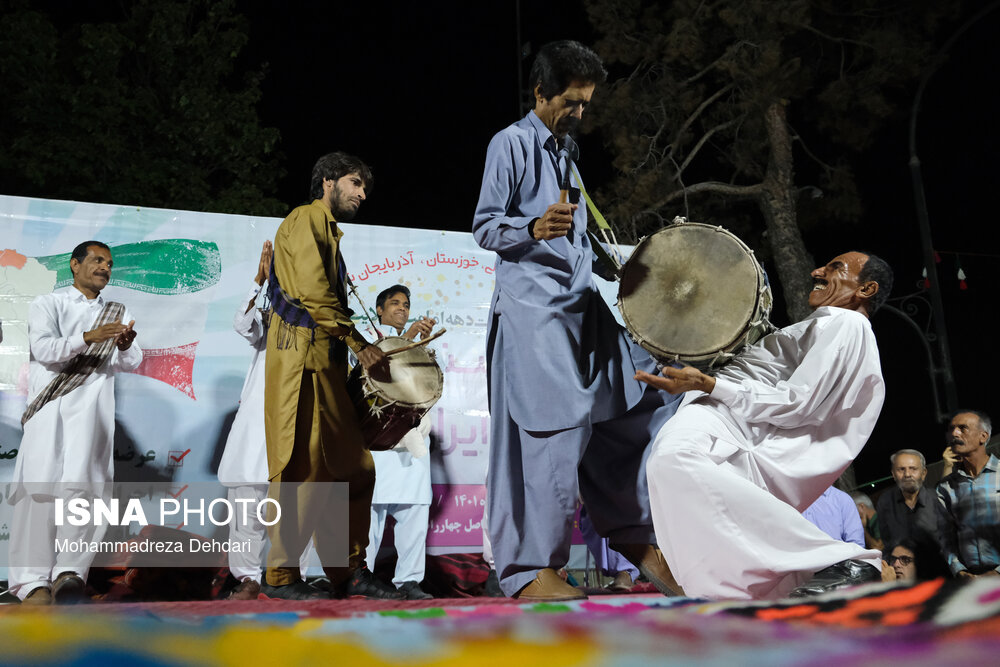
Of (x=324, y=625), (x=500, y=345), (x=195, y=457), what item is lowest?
(x=195, y=457)

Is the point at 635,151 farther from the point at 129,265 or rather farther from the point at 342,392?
the point at 342,392

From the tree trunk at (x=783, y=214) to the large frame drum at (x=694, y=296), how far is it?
965cm

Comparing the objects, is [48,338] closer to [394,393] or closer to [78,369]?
[78,369]

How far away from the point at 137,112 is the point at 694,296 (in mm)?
12490

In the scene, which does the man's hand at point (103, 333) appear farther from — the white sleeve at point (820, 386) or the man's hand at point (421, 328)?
the white sleeve at point (820, 386)

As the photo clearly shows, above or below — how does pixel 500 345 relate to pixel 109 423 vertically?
above

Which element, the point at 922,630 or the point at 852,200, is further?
the point at 852,200

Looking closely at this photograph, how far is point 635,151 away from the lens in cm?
1369

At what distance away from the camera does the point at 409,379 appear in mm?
4238

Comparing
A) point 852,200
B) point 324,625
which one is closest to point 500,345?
point 324,625


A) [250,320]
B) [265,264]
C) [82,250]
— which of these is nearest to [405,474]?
[250,320]

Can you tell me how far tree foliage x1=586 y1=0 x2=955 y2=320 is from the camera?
42.2ft

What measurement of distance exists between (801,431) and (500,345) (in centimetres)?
107

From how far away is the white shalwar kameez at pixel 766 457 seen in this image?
254 centimetres
